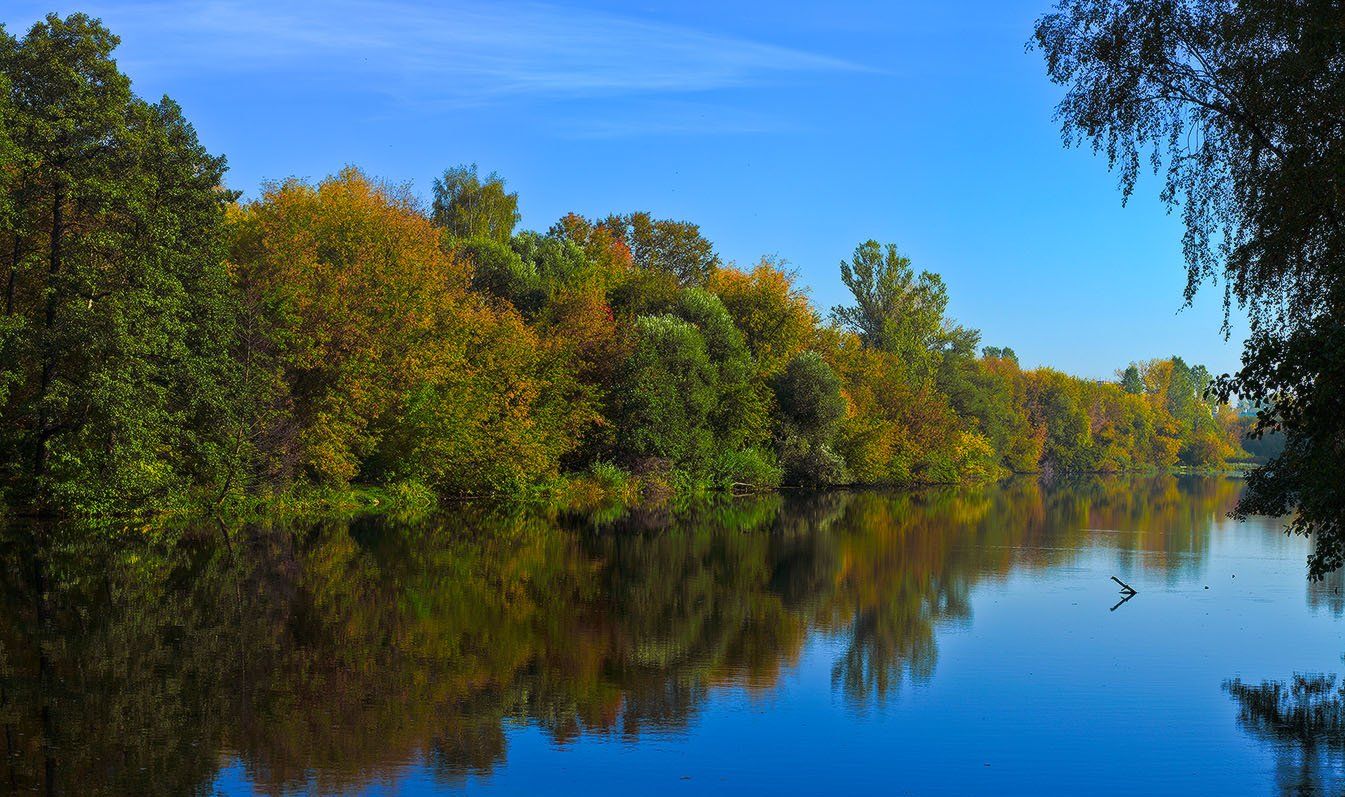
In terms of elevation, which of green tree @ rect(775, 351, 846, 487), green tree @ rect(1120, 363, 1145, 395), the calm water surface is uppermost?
green tree @ rect(1120, 363, 1145, 395)

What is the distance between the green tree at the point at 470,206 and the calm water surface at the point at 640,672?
51.2m

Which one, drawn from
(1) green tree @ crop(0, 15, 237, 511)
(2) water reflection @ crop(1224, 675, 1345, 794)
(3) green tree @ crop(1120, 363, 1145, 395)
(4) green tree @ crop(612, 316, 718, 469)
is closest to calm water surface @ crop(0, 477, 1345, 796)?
(2) water reflection @ crop(1224, 675, 1345, 794)

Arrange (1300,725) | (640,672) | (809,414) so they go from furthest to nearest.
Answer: (809,414) < (640,672) < (1300,725)

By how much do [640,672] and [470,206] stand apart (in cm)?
6813

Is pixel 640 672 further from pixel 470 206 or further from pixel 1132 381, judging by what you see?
pixel 1132 381

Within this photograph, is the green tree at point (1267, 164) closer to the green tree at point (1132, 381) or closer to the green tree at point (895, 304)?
the green tree at point (895, 304)

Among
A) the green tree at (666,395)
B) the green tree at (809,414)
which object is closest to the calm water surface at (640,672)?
the green tree at (666,395)

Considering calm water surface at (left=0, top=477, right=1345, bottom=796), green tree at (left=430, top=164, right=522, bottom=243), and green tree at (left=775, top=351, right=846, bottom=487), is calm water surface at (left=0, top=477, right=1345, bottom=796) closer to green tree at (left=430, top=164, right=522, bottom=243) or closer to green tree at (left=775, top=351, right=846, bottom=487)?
green tree at (left=775, top=351, right=846, bottom=487)

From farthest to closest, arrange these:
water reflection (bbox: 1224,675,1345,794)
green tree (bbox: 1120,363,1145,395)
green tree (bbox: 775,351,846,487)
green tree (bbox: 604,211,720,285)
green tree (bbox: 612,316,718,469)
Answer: green tree (bbox: 1120,363,1145,395) < green tree (bbox: 604,211,720,285) < green tree (bbox: 775,351,846,487) < green tree (bbox: 612,316,718,469) < water reflection (bbox: 1224,675,1345,794)

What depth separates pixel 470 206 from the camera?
80.5 metres

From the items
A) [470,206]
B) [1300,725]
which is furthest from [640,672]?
[470,206]

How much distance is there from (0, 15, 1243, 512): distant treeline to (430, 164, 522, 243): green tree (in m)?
0.17

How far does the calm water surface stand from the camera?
11.5m

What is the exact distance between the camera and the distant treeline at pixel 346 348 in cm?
2992
